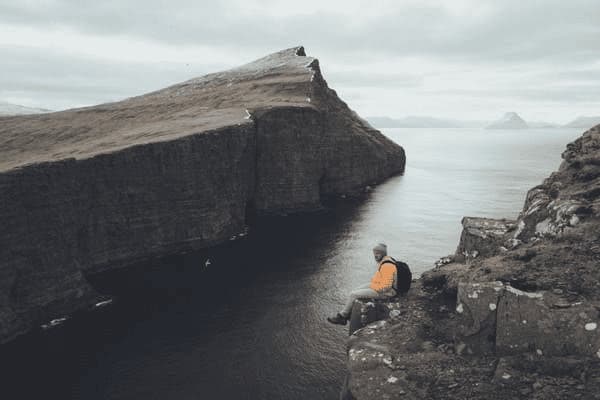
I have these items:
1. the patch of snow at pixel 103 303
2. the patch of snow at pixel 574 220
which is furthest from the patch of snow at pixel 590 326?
the patch of snow at pixel 103 303

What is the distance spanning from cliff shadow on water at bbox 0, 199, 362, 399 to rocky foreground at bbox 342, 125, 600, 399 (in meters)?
8.02

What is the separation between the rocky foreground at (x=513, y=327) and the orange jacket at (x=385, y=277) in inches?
38.9

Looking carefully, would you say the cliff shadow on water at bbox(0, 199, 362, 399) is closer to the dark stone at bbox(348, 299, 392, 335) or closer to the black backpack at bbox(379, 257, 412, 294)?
the dark stone at bbox(348, 299, 392, 335)

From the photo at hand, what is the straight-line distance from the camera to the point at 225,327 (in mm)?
29000

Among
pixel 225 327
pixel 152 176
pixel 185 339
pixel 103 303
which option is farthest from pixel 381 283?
pixel 152 176

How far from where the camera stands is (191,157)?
47.0 m

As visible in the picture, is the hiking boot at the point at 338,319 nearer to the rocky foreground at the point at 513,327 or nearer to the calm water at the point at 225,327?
the rocky foreground at the point at 513,327

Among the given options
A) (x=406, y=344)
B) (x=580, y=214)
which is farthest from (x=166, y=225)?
(x=580, y=214)

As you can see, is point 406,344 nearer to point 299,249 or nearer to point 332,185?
point 299,249

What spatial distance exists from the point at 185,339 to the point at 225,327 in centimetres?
281

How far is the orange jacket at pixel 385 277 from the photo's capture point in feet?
59.7

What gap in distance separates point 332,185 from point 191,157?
38.3 m

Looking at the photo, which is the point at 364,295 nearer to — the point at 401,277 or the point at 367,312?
the point at 367,312

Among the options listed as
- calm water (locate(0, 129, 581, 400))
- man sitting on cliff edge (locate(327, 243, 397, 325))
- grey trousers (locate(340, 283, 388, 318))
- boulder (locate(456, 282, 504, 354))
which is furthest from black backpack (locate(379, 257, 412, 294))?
calm water (locate(0, 129, 581, 400))
